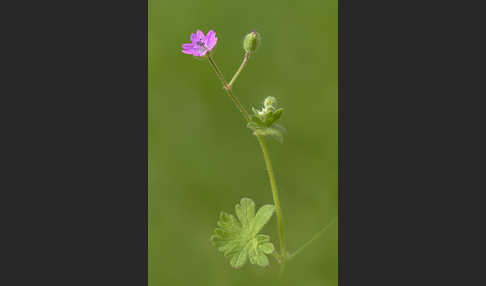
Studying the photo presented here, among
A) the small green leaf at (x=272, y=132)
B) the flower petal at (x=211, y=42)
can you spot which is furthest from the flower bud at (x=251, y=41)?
the small green leaf at (x=272, y=132)

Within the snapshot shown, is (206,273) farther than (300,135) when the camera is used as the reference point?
No

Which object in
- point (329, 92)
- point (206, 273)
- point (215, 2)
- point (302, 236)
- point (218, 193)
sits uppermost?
point (215, 2)

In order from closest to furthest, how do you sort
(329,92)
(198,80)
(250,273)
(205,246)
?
(250,273), (205,246), (329,92), (198,80)

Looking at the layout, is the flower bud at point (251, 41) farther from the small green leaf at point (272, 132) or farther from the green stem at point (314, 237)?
the green stem at point (314, 237)

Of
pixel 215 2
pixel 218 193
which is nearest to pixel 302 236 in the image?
pixel 218 193

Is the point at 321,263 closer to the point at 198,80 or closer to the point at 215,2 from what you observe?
the point at 198,80

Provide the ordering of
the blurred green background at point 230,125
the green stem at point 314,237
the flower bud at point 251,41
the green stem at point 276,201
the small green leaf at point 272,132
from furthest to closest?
the blurred green background at point 230,125 < the green stem at point 314,237 < the green stem at point 276,201 < the flower bud at point 251,41 < the small green leaf at point 272,132

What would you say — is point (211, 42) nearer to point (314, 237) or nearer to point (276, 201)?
point (276, 201)
